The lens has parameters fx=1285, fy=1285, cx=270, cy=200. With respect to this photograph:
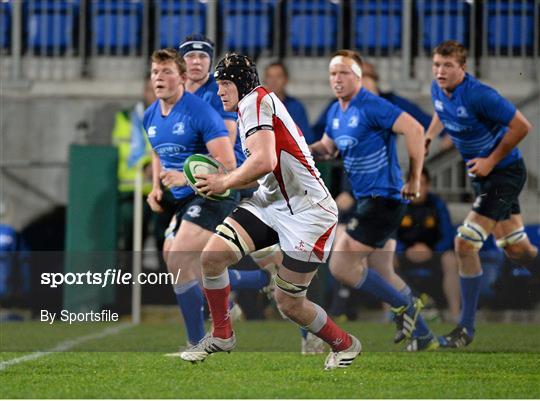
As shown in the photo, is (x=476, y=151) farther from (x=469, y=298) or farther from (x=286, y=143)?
(x=286, y=143)

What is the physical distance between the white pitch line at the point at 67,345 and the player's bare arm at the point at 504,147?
3110mm

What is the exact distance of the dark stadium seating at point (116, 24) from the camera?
15.3m

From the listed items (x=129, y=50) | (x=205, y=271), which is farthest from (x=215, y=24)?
(x=205, y=271)

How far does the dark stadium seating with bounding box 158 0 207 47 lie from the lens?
15.2 m

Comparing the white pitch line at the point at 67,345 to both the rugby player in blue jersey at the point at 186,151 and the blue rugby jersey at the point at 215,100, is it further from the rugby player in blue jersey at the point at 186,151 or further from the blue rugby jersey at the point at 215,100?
the blue rugby jersey at the point at 215,100

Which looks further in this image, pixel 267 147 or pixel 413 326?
pixel 413 326

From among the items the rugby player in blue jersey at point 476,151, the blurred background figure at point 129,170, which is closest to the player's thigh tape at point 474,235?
the rugby player in blue jersey at point 476,151

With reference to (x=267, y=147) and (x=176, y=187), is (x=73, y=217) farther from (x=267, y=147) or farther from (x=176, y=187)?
(x=267, y=147)

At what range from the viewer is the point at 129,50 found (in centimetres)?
1533

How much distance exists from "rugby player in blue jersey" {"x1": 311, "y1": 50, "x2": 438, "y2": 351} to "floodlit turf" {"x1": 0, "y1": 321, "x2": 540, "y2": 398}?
349 millimetres

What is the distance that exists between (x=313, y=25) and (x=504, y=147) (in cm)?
659

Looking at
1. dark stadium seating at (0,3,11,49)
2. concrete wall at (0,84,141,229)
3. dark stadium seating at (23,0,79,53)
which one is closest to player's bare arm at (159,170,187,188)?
concrete wall at (0,84,141,229)

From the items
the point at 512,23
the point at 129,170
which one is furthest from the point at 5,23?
the point at 512,23

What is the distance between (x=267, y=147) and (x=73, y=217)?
623 cm
